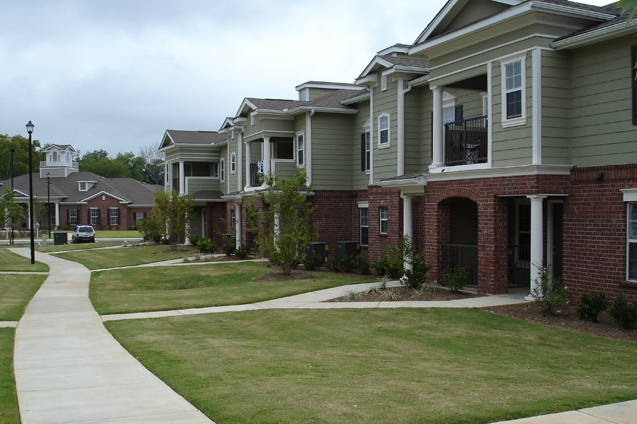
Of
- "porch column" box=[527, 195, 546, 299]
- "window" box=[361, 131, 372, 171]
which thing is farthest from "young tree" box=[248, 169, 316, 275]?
"porch column" box=[527, 195, 546, 299]

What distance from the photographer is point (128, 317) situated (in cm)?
1511

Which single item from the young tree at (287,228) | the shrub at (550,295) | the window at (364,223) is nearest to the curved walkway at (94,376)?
the shrub at (550,295)

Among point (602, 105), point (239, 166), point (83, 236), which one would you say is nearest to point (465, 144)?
point (602, 105)

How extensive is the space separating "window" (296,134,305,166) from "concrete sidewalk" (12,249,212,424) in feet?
53.6

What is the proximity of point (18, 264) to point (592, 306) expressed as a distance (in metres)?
27.0

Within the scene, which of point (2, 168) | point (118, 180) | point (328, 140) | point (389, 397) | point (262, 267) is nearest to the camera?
point (389, 397)

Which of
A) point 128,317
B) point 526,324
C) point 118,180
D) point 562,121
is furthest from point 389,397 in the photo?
point 118,180

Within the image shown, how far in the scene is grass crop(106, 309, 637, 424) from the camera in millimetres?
7363

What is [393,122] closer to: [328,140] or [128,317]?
[328,140]

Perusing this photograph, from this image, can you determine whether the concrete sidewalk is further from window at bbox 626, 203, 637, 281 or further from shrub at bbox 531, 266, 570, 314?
window at bbox 626, 203, 637, 281

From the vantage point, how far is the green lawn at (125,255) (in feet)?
109

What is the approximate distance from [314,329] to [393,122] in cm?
1212

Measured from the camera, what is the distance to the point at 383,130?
24516mm

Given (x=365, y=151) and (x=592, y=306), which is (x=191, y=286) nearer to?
(x=365, y=151)
